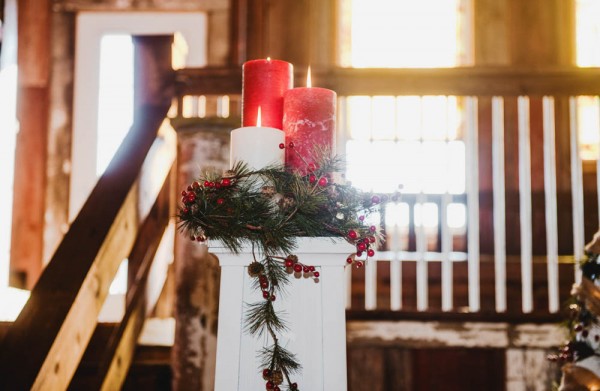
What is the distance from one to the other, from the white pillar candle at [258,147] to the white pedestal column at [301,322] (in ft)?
0.55

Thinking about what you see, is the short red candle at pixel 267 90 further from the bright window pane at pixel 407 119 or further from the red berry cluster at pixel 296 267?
the bright window pane at pixel 407 119

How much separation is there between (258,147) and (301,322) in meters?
0.35

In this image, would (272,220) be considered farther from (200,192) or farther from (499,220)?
(499,220)

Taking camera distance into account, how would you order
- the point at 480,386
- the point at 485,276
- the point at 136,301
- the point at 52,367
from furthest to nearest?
the point at 485,276 → the point at 480,386 → the point at 136,301 → the point at 52,367

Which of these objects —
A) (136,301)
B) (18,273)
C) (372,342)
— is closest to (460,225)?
(372,342)

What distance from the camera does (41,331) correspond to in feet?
4.60

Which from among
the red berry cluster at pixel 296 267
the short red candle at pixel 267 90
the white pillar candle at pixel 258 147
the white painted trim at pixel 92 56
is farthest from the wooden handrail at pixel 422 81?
the white painted trim at pixel 92 56

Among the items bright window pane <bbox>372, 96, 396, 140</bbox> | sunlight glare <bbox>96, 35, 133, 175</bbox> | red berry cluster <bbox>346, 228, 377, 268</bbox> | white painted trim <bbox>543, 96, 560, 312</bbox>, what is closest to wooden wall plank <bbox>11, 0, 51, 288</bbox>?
sunlight glare <bbox>96, 35, 133, 175</bbox>

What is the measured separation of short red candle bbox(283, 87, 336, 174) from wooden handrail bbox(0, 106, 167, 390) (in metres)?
0.69

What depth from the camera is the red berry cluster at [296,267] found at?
110 centimetres

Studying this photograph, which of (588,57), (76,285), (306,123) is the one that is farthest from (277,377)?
(588,57)

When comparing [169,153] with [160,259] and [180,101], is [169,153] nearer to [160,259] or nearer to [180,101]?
[180,101]

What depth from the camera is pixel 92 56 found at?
14.7 ft

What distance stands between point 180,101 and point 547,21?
10.4ft
